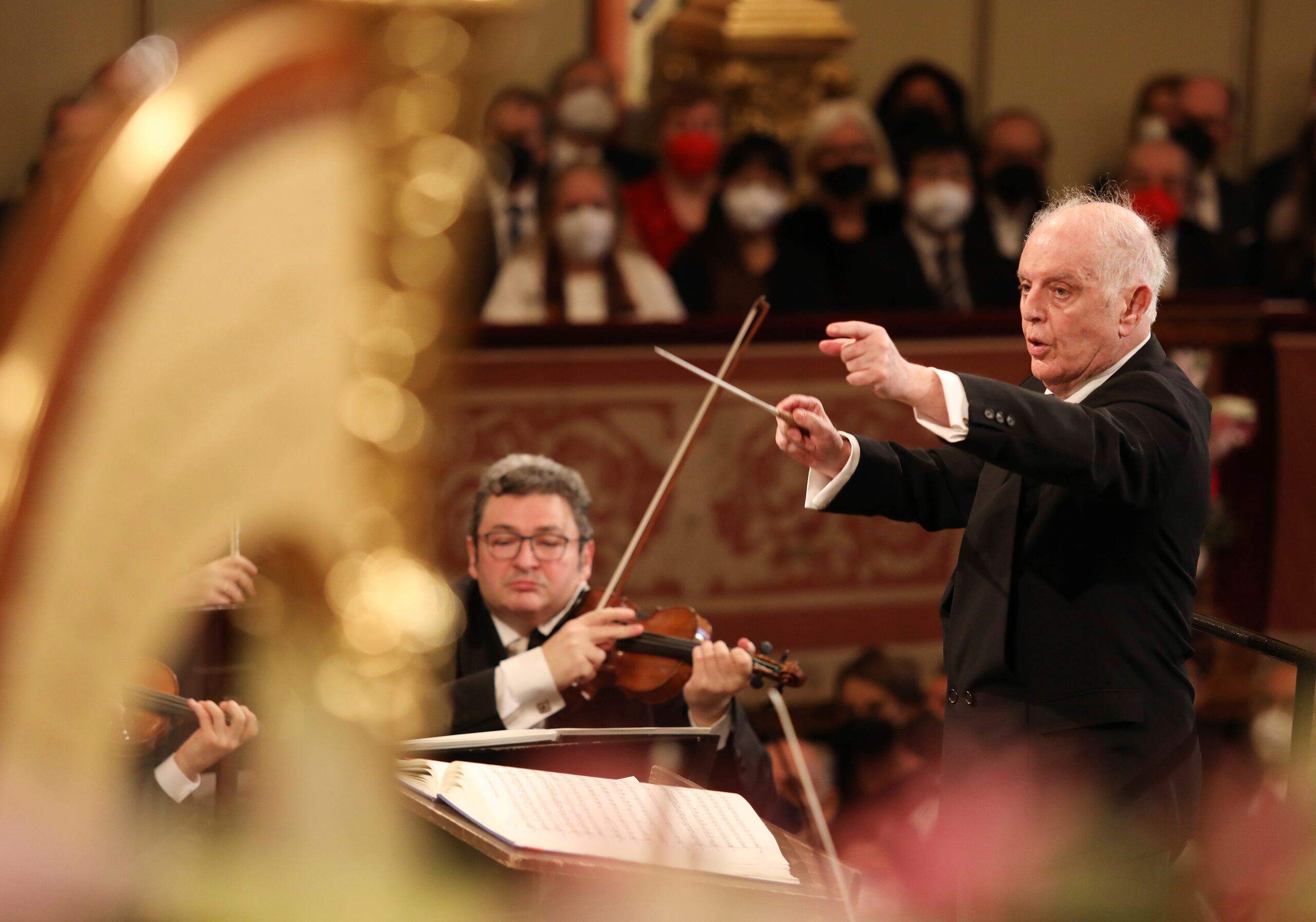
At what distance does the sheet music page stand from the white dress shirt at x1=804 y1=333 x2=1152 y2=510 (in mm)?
456

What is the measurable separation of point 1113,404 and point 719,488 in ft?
8.13

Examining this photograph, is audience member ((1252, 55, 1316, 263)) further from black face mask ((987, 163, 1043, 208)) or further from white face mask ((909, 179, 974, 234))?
white face mask ((909, 179, 974, 234))

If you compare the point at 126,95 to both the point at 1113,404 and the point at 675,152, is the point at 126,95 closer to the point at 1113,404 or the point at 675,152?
the point at 1113,404

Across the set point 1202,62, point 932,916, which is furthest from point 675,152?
point 932,916

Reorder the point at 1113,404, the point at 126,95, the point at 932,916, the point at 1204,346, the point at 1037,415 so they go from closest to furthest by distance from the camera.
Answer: the point at 126,95, the point at 932,916, the point at 1037,415, the point at 1113,404, the point at 1204,346

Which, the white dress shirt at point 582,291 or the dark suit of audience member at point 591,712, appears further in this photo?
the white dress shirt at point 582,291

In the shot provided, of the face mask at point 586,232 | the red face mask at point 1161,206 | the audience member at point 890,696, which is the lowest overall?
A: the audience member at point 890,696

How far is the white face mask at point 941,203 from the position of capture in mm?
4906

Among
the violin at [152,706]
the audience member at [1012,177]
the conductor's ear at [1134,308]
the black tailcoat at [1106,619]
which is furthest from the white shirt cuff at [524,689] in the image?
the audience member at [1012,177]

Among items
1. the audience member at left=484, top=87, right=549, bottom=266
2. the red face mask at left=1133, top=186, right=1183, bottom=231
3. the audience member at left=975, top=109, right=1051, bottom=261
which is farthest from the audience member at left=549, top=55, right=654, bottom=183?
the red face mask at left=1133, top=186, right=1183, bottom=231

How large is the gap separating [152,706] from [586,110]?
4498mm

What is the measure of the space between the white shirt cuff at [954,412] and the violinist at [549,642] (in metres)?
0.73

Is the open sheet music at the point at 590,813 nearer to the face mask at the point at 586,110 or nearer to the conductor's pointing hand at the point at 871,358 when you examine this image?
the conductor's pointing hand at the point at 871,358

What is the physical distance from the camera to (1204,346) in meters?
4.69
